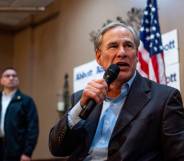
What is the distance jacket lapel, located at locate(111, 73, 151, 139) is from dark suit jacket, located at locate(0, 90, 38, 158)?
2.40m

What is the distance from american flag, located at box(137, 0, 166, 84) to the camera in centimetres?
317

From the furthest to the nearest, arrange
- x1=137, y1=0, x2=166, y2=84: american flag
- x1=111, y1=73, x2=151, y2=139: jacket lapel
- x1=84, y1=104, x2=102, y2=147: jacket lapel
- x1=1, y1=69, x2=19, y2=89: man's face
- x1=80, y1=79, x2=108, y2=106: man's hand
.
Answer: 1. x1=1, y1=69, x2=19, y2=89: man's face
2. x1=137, y1=0, x2=166, y2=84: american flag
3. x1=84, y1=104, x2=102, y2=147: jacket lapel
4. x1=111, y1=73, x2=151, y2=139: jacket lapel
5. x1=80, y1=79, x2=108, y2=106: man's hand

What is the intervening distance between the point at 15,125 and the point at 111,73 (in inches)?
102

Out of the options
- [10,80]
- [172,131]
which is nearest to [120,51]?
[172,131]

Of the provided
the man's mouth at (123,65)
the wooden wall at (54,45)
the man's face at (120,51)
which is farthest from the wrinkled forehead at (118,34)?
the wooden wall at (54,45)

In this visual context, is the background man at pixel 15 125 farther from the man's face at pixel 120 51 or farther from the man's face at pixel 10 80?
the man's face at pixel 120 51

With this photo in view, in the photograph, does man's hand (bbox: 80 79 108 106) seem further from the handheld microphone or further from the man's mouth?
the man's mouth

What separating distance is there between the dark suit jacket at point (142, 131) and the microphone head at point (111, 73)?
0.16 m

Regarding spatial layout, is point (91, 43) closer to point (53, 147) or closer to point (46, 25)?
point (46, 25)

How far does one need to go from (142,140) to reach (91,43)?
11.2 feet

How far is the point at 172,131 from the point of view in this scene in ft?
4.82

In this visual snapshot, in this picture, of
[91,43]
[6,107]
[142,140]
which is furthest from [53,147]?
[91,43]

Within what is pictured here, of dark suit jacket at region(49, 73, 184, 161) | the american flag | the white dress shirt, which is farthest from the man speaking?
the white dress shirt

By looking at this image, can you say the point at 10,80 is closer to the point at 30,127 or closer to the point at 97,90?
the point at 30,127
